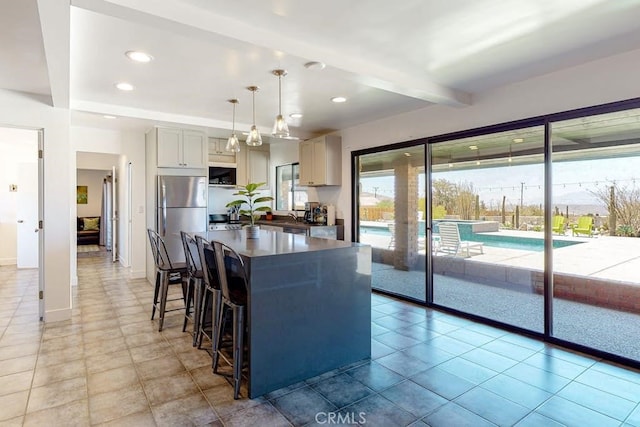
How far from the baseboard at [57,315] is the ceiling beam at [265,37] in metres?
3.26

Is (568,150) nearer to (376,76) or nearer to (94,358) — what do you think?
(376,76)

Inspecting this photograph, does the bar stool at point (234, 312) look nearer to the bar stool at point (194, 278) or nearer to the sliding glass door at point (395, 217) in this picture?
the bar stool at point (194, 278)

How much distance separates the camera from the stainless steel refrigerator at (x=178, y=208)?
203 inches

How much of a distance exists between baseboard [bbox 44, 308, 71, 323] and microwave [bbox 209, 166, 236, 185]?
2.92 metres

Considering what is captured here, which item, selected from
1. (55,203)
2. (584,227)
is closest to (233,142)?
(55,203)

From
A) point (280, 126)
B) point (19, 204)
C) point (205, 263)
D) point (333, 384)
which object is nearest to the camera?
point (333, 384)

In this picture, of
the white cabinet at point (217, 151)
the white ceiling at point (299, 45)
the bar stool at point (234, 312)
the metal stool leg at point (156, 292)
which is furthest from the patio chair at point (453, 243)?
the white cabinet at point (217, 151)

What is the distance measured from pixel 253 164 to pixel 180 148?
171cm

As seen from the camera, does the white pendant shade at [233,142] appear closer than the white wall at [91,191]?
Yes

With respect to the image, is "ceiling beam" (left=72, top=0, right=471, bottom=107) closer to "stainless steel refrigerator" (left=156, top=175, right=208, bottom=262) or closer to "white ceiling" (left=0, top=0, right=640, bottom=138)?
"white ceiling" (left=0, top=0, right=640, bottom=138)

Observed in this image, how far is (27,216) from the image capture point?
21.4ft

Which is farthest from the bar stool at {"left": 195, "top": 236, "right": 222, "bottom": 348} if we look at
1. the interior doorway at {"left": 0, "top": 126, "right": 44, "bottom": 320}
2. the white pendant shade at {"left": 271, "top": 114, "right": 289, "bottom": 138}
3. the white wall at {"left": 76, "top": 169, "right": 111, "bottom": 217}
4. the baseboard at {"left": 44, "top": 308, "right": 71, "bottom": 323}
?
the white wall at {"left": 76, "top": 169, "right": 111, "bottom": 217}

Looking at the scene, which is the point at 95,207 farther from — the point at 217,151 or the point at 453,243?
the point at 453,243

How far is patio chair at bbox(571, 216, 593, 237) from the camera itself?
3119 mm
